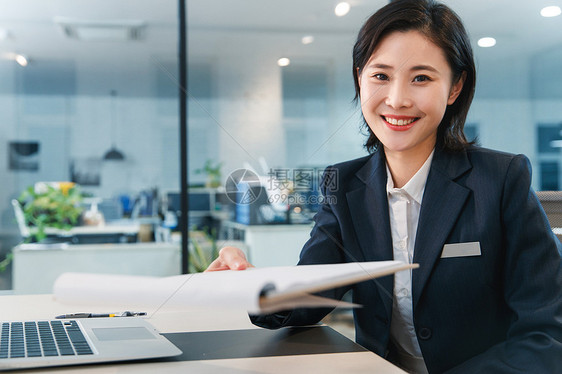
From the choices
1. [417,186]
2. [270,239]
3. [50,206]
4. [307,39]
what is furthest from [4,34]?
[417,186]

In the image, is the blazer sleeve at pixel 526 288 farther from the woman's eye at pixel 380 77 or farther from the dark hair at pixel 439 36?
the woman's eye at pixel 380 77

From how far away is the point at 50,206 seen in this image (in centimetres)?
319

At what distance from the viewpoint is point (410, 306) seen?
3.67 feet

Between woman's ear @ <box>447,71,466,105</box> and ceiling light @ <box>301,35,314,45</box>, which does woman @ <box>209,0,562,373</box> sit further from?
ceiling light @ <box>301,35,314,45</box>

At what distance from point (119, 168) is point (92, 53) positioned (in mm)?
725

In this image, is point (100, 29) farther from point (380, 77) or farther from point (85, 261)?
point (380, 77)

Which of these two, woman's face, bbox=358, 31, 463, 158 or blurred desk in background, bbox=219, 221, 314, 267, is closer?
woman's face, bbox=358, 31, 463, 158

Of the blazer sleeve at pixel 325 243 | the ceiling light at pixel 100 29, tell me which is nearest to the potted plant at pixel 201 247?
the ceiling light at pixel 100 29

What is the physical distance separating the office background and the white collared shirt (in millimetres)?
1863

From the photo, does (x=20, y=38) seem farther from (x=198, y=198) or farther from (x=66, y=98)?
(x=198, y=198)

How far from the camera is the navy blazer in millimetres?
964

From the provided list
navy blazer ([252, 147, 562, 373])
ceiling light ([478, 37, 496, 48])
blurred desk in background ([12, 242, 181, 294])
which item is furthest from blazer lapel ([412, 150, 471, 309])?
blurred desk in background ([12, 242, 181, 294])

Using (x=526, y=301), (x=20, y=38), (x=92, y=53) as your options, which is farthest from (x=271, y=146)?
(x=526, y=301)

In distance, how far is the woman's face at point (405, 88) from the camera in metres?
1.12
